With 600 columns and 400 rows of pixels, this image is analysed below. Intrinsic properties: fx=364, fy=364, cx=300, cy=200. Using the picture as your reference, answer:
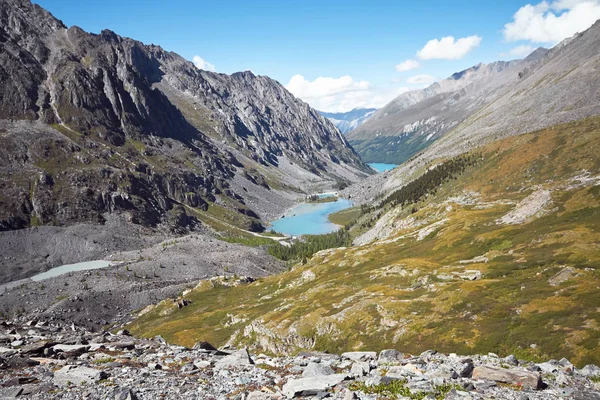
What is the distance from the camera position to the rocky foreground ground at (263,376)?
2345cm

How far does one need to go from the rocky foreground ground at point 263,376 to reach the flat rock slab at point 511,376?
61 millimetres

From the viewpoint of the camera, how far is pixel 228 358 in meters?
33.1

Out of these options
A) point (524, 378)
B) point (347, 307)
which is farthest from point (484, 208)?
point (524, 378)

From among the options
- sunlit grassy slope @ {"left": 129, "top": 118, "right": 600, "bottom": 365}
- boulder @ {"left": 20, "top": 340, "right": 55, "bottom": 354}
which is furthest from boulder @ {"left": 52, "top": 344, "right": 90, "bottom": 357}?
sunlit grassy slope @ {"left": 129, "top": 118, "right": 600, "bottom": 365}

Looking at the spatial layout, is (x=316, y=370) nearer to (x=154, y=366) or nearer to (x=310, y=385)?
(x=310, y=385)

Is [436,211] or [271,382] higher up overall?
[271,382]

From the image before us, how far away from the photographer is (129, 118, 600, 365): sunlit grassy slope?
4641cm

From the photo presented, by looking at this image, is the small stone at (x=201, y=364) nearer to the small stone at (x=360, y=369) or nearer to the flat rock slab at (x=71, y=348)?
the flat rock slab at (x=71, y=348)

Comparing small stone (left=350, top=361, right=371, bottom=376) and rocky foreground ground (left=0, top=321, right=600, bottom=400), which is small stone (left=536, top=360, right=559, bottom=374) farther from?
small stone (left=350, top=361, right=371, bottom=376)

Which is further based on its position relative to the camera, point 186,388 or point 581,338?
point 581,338

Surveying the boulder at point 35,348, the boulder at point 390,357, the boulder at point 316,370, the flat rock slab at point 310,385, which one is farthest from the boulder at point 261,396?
the boulder at point 35,348

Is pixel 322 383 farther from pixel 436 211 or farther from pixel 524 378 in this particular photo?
pixel 436 211

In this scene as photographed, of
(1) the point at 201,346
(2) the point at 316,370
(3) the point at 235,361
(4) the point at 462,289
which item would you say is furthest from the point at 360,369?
(4) the point at 462,289

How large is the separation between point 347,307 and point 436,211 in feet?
282
